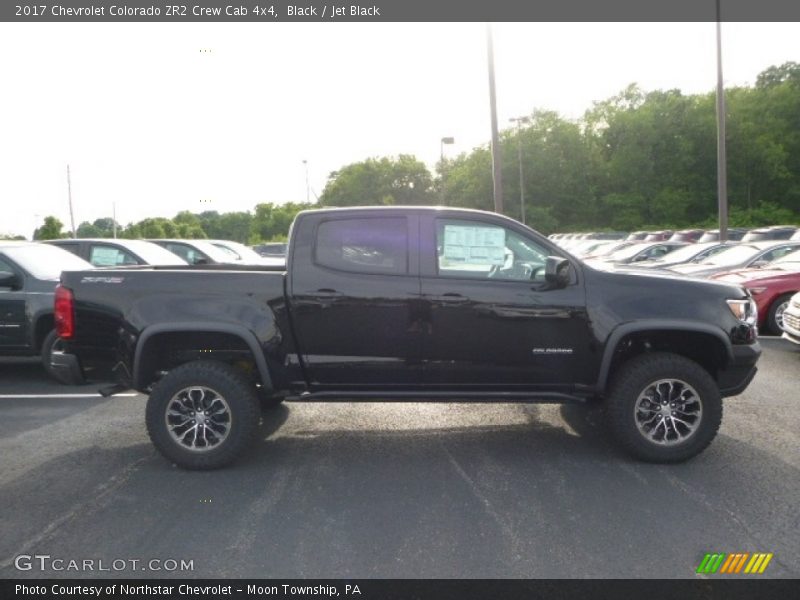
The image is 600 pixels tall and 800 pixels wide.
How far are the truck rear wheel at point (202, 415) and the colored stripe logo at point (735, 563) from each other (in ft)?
10.6

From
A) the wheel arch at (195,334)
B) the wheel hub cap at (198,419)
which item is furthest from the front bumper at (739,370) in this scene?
the wheel hub cap at (198,419)

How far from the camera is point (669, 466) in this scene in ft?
17.4

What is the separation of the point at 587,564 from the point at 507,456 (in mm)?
1894

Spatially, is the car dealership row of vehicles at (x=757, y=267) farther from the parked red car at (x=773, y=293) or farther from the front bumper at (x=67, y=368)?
the front bumper at (x=67, y=368)

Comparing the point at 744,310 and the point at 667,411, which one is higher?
the point at 744,310

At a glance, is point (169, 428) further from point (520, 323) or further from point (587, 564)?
point (587, 564)

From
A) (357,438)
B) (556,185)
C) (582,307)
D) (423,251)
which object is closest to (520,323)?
(582,307)

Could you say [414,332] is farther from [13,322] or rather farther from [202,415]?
[13,322]

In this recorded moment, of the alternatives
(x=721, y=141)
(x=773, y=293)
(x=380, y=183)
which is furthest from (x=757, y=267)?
(x=380, y=183)

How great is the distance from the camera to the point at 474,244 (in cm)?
546

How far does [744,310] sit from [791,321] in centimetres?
438

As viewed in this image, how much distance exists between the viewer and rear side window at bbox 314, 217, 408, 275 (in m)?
5.41

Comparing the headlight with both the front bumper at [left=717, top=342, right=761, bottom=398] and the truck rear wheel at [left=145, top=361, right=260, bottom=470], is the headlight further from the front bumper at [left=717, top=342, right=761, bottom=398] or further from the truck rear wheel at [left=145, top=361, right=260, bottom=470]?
the truck rear wheel at [left=145, top=361, right=260, bottom=470]
